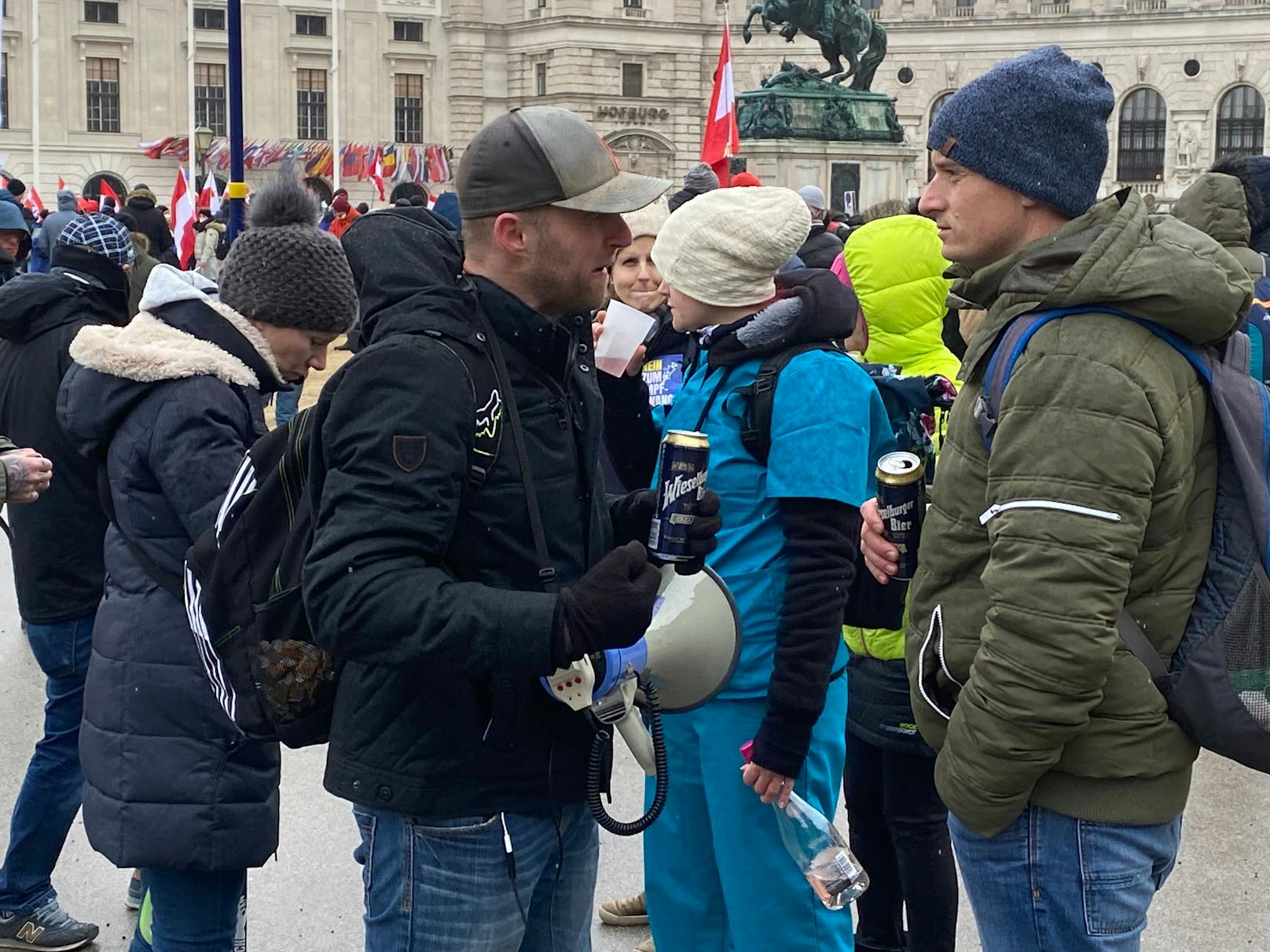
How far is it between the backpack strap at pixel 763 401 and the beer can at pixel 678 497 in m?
0.67

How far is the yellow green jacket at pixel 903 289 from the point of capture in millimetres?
3859

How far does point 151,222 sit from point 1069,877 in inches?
573

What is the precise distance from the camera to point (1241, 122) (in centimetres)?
4944

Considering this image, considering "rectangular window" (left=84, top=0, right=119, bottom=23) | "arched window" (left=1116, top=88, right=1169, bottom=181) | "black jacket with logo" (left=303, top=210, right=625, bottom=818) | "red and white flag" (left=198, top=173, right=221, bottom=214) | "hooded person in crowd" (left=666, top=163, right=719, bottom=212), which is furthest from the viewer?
"arched window" (left=1116, top=88, right=1169, bottom=181)

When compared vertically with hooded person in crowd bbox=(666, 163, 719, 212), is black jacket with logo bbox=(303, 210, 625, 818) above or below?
below

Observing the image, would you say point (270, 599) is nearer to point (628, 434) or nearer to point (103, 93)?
point (628, 434)

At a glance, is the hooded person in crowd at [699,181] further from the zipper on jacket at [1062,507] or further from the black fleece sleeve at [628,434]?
the zipper on jacket at [1062,507]

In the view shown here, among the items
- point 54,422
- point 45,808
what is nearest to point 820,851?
point 45,808

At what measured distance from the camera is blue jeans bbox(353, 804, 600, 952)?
223 centimetres

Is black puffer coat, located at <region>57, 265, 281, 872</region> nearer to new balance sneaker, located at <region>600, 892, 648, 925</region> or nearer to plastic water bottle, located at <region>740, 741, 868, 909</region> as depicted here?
plastic water bottle, located at <region>740, 741, 868, 909</region>

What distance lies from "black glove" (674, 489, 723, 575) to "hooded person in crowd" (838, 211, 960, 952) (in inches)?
36.5

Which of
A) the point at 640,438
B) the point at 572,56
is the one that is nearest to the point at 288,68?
the point at 572,56

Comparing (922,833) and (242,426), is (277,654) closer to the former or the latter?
(242,426)

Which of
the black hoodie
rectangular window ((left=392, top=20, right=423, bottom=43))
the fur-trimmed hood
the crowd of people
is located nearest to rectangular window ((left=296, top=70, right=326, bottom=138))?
rectangular window ((left=392, top=20, right=423, bottom=43))
